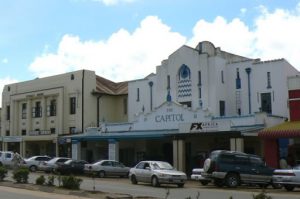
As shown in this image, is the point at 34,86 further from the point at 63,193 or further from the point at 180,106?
the point at 63,193

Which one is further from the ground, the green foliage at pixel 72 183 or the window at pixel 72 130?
the window at pixel 72 130

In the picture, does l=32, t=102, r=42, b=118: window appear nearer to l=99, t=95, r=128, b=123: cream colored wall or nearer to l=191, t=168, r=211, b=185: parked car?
l=99, t=95, r=128, b=123: cream colored wall

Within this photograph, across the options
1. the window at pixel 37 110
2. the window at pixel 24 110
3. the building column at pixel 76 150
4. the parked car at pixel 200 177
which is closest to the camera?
the parked car at pixel 200 177

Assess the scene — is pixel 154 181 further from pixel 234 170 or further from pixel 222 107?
pixel 222 107

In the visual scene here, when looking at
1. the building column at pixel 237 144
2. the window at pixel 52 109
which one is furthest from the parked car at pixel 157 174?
the window at pixel 52 109

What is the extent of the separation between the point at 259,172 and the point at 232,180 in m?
1.60

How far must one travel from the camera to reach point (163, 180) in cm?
2895

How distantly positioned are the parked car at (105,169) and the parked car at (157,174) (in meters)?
8.17

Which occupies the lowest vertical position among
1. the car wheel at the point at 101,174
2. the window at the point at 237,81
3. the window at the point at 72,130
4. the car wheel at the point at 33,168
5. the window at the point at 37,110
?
the car wheel at the point at 101,174

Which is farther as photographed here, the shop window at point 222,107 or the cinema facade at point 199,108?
the shop window at point 222,107

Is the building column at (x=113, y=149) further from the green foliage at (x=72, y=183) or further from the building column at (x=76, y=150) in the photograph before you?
the green foliage at (x=72, y=183)

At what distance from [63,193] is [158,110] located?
795 inches

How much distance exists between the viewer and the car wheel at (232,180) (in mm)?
28609

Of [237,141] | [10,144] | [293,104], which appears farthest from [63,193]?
[10,144]
